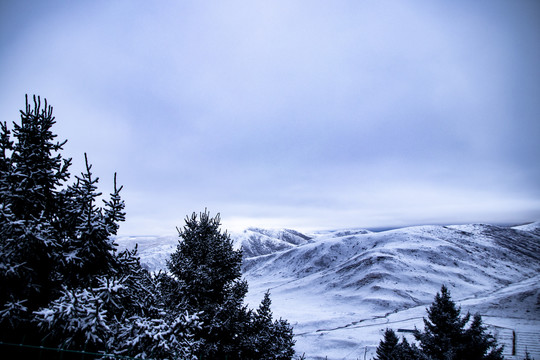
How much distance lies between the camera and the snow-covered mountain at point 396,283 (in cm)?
4778

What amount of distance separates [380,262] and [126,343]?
114 metres

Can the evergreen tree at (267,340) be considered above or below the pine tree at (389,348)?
above

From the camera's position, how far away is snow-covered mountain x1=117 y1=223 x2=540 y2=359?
157 ft

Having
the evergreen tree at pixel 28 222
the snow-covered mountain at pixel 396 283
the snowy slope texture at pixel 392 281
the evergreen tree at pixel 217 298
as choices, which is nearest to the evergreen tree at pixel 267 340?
the evergreen tree at pixel 217 298

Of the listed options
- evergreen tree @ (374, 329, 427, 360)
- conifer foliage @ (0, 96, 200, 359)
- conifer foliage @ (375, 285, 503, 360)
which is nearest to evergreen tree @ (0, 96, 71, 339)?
conifer foliage @ (0, 96, 200, 359)

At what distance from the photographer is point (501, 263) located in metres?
113

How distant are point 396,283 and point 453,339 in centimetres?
8213

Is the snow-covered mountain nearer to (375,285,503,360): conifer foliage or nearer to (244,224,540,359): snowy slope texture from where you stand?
(244,224,540,359): snowy slope texture

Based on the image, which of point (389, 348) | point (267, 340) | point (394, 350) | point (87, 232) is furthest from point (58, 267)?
point (389, 348)

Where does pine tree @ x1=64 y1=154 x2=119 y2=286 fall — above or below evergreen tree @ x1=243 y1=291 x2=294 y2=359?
above

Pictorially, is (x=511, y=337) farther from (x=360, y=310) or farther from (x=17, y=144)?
(x=17, y=144)

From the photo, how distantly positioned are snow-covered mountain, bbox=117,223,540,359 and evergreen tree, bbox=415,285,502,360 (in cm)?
2488

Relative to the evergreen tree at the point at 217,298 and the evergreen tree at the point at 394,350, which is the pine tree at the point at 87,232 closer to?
the evergreen tree at the point at 217,298

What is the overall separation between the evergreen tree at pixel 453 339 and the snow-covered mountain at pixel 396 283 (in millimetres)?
24877
